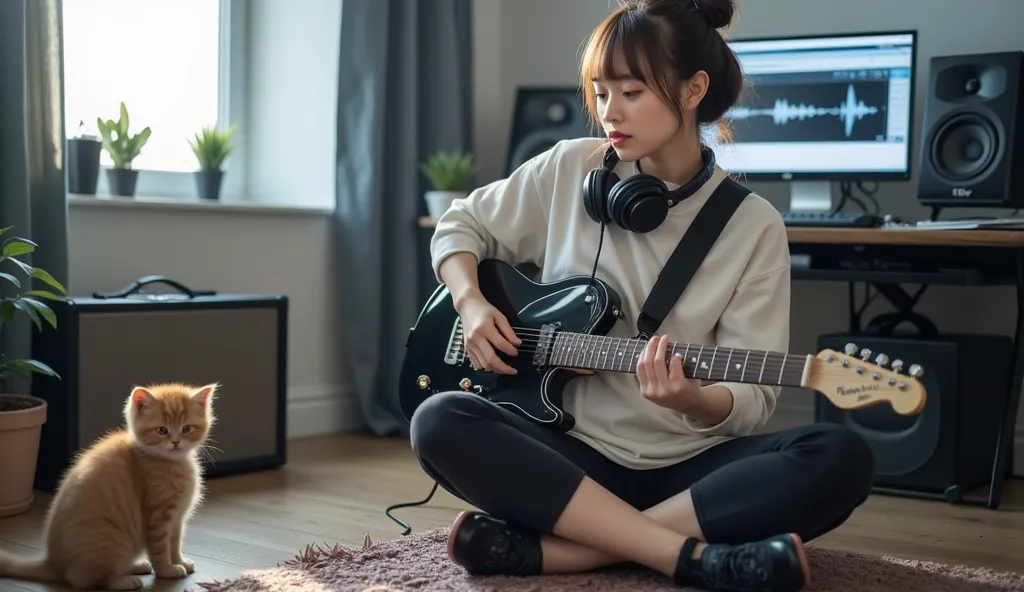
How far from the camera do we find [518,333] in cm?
170

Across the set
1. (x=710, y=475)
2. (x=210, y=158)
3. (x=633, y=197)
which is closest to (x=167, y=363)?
(x=210, y=158)

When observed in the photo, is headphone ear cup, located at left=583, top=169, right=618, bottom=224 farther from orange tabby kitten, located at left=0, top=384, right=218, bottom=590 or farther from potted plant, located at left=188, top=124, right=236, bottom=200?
potted plant, located at left=188, top=124, right=236, bottom=200

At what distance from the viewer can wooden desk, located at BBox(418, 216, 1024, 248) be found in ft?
7.42

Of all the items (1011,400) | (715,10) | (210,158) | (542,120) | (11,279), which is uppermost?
(715,10)

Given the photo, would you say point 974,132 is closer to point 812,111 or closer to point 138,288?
point 812,111

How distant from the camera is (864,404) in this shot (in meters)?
1.34

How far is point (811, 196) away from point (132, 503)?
1.80 metres

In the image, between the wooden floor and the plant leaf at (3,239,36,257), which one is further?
the plant leaf at (3,239,36,257)

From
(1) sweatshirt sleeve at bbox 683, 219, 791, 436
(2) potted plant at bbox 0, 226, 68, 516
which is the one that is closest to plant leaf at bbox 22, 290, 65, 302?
(2) potted plant at bbox 0, 226, 68, 516

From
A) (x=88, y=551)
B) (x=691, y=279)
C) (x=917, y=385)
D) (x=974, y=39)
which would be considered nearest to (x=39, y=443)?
(x=88, y=551)

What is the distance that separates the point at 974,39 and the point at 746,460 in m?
1.70

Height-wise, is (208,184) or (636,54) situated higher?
(636,54)

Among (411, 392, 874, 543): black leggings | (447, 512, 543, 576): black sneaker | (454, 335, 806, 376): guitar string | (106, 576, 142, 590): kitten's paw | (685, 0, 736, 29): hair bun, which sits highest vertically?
(685, 0, 736, 29): hair bun

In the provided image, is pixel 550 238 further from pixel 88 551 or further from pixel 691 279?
pixel 88 551
